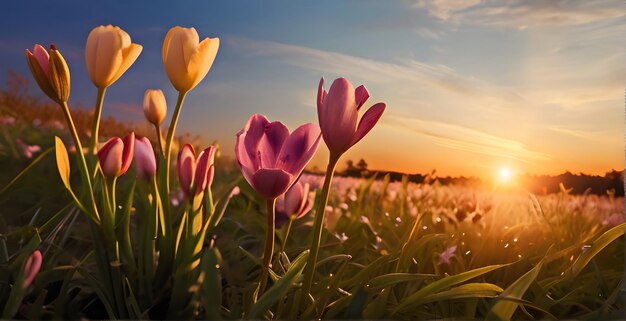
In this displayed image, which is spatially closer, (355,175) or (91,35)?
(91,35)

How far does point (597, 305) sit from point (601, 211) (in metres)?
0.93

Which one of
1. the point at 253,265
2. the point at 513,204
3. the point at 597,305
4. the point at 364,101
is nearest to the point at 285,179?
the point at 364,101

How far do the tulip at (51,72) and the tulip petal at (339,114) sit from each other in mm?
357

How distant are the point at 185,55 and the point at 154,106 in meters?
0.13

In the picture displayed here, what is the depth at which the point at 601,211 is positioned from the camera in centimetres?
209

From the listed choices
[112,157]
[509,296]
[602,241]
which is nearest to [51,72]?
[112,157]

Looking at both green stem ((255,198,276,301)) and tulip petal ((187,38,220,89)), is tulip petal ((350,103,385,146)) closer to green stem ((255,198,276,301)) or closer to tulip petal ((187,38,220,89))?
green stem ((255,198,276,301))

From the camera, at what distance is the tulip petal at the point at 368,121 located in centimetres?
79

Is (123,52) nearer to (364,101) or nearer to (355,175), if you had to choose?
(364,101)

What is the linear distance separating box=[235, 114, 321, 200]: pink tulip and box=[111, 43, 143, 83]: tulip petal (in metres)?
0.20

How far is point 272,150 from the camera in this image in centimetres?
83

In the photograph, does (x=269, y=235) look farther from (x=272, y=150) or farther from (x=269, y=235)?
(x=272, y=150)

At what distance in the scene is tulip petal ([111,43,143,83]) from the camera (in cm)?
89

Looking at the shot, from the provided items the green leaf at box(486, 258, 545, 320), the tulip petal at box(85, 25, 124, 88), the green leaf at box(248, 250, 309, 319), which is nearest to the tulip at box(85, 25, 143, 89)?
the tulip petal at box(85, 25, 124, 88)
